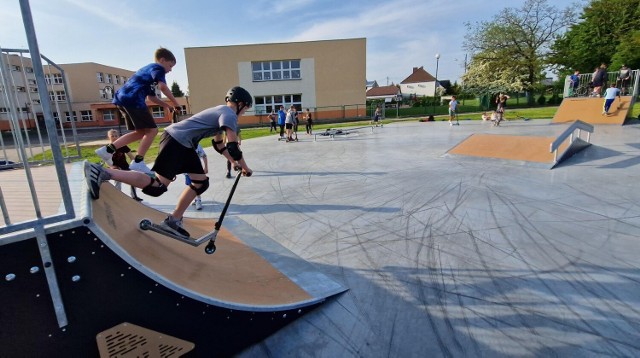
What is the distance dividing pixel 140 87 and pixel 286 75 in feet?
111

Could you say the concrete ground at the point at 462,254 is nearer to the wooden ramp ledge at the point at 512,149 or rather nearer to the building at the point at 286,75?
the wooden ramp ledge at the point at 512,149

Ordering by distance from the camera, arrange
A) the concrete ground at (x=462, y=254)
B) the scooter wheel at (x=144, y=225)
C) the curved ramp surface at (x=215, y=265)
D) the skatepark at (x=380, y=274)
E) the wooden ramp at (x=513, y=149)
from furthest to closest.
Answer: the wooden ramp at (x=513, y=149) → the scooter wheel at (x=144, y=225) → the concrete ground at (x=462, y=254) → the curved ramp surface at (x=215, y=265) → the skatepark at (x=380, y=274)

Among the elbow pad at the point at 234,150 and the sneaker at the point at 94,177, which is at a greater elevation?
the elbow pad at the point at 234,150

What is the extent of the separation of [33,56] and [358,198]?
16.8 feet

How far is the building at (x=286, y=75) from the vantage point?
1387 inches

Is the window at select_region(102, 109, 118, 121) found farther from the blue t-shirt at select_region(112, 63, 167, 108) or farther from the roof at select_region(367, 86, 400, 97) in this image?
the roof at select_region(367, 86, 400, 97)

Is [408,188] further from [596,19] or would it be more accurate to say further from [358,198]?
[596,19]

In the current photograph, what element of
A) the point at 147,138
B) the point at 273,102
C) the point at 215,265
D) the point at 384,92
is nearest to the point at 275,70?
the point at 273,102

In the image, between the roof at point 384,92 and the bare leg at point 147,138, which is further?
the roof at point 384,92

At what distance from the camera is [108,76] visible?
196ft

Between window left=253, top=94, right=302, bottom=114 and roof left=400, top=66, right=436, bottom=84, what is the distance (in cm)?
7578

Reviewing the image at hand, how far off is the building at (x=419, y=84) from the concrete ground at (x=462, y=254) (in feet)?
318

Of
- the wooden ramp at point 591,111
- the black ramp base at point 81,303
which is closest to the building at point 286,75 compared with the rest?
the wooden ramp at point 591,111

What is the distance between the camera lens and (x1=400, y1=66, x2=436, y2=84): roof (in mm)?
100625
